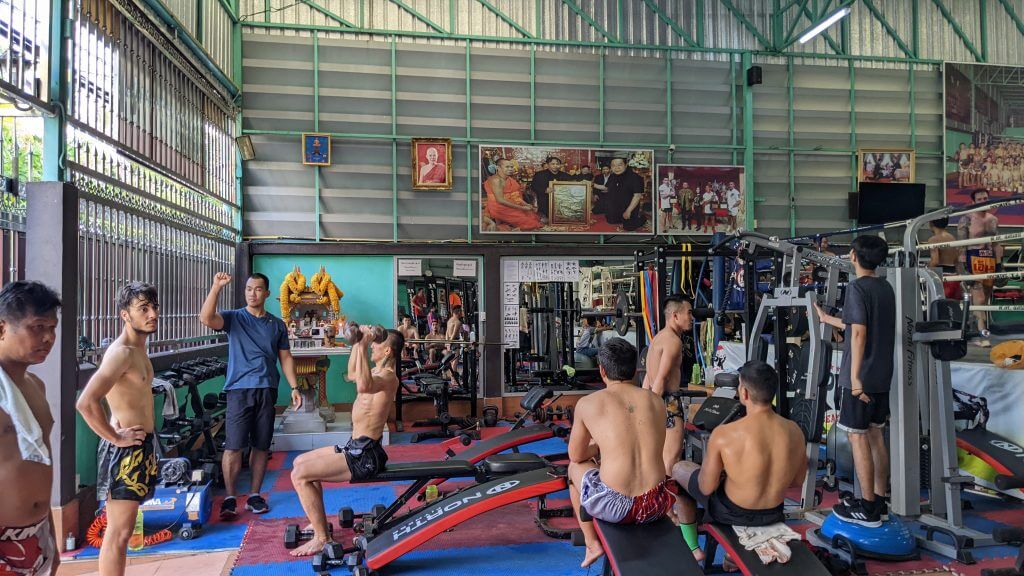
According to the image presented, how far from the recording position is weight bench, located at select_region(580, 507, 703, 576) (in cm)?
311

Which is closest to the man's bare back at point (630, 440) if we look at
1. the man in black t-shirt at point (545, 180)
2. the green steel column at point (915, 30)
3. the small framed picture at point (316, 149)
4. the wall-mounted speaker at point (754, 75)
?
the man in black t-shirt at point (545, 180)

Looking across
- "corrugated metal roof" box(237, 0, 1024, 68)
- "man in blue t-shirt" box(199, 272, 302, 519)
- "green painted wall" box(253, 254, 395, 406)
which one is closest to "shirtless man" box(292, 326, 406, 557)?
"man in blue t-shirt" box(199, 272, 302, 519)

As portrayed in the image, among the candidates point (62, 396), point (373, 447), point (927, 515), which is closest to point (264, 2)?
point (62, 396)

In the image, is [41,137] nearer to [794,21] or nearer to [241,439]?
[241,439]

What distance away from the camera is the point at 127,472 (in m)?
3.37

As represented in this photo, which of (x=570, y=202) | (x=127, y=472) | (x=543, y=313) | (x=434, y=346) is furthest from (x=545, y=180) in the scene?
(x=127, y=472)

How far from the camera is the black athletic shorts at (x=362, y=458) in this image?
427 cm

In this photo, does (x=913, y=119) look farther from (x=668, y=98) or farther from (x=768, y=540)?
(x=768, y=540)

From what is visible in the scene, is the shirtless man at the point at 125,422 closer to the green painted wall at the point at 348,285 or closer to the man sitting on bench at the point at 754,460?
the man sitting on bench at the point at 754,460

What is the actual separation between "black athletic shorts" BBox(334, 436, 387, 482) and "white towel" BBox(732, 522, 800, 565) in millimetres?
2148

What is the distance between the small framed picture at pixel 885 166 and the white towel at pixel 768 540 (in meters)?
8.34

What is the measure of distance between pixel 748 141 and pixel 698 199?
1218mm

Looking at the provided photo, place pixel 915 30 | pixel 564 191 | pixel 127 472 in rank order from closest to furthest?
pixel 127 472 → pixel 564 191 → pixel 915 30

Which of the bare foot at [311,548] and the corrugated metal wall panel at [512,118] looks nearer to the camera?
the bare foot at [311,548]
